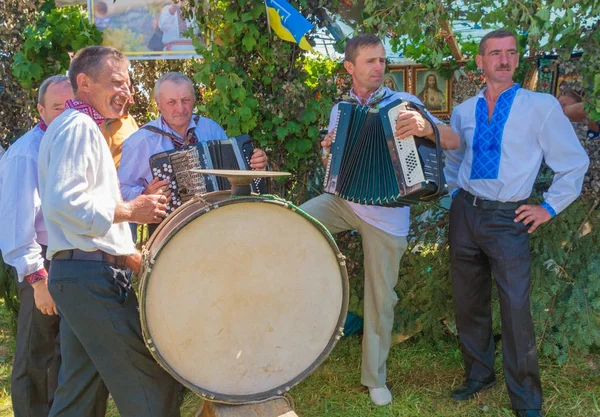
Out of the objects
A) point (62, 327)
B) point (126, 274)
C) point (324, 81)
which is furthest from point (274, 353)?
point (324, 81)

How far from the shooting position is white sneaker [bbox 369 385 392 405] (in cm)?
395

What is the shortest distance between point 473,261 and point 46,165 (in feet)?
7.79

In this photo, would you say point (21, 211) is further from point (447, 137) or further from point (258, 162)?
Answer: point (447, 137)

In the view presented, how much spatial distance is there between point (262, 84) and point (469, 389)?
226 centimetres

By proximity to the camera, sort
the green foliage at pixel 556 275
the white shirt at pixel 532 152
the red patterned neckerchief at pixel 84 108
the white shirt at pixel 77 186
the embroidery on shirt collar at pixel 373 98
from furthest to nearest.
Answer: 1. the green foliage at pixel 556 275
2. the embroidery on shirt collar at pixel 373 98
3. the white shirt at pixel 532 152
4. the red patterned neckerchief at pixel 84 108
5. the white shirt at pixel 77 186

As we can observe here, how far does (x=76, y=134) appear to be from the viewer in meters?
2.56

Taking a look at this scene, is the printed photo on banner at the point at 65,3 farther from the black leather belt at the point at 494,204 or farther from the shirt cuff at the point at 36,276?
the black leather belt at the point at 494,204

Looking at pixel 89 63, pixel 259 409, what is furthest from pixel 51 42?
pixel 259 409

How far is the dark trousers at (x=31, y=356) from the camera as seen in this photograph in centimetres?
352

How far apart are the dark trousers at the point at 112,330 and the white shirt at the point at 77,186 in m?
0.11

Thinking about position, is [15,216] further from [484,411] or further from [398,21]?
[484,411]

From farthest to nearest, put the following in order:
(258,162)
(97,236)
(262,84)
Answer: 1. (262,84)
2. (258,162)
3. (97,236)

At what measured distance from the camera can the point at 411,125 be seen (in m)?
3.30

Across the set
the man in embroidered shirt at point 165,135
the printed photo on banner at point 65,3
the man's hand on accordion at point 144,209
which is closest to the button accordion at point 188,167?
the man in embroidered shirt at point 165,135
